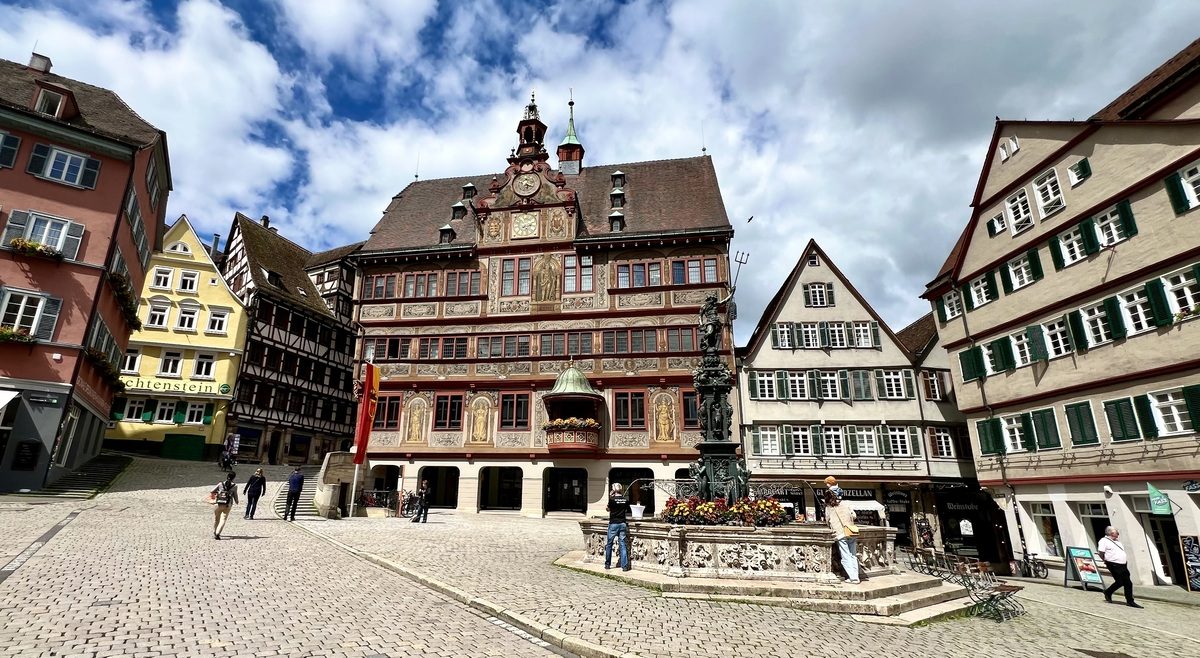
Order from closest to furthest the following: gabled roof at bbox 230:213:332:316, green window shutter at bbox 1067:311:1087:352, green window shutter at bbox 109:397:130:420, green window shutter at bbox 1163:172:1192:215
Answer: green window shutter at bbox 1163:172:1192:215 < green window shutter at bbox 1067:311:1087:352 < green window shutter at bbox 109:397:130:420 < gabled roof at bbox 230:213:332:316

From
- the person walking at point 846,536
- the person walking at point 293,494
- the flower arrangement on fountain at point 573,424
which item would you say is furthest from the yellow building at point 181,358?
the person walking at point 846,536

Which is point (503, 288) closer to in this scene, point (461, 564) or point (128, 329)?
point (128, 329)

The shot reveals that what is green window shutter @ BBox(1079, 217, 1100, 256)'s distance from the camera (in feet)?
65.0

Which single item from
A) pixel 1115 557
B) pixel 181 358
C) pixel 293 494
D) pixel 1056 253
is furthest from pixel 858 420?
pixel 181 358

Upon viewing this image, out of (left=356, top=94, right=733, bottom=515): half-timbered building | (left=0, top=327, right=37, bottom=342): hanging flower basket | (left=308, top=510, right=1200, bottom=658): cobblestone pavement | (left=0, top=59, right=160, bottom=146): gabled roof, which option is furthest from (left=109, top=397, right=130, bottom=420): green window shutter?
(left=308, top=510, right=1200, bottom=658): cobblestone pavement

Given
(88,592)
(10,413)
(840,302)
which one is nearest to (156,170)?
(10,413)

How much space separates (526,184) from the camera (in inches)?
1352

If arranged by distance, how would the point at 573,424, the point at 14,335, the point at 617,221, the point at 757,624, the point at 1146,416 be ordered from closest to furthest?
the point at 757,624 → the point at 1146,416 → the point at 14,335 → the point at 573,424 → the point at 617,221

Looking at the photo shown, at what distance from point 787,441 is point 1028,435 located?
10.2 meters

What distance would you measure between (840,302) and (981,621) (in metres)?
23.4

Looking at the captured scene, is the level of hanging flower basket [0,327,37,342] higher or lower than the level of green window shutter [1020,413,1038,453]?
higher

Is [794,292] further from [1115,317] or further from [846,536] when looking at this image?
[846,536]

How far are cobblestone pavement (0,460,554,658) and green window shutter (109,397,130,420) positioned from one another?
76.4ft

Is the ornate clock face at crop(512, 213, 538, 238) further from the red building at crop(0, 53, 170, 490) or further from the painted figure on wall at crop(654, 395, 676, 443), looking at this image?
the red building at crop(0, 53, 170, 490)
